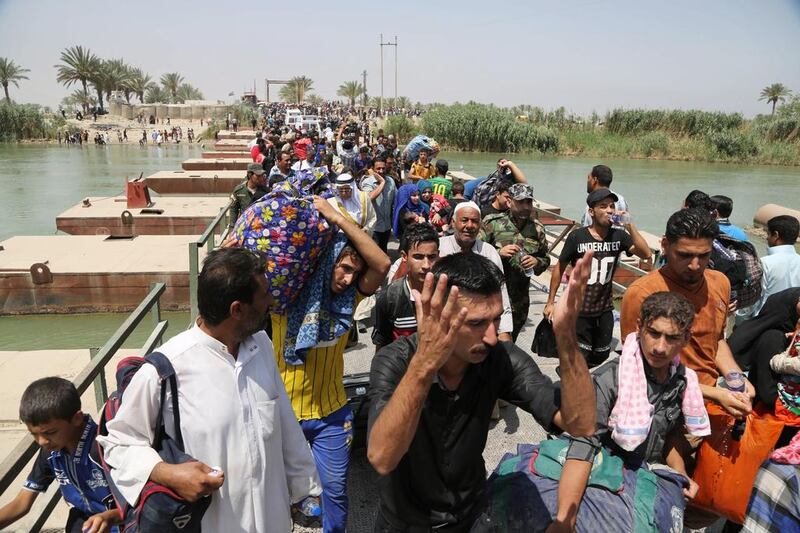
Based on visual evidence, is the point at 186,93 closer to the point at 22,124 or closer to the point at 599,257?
the point at 22,124

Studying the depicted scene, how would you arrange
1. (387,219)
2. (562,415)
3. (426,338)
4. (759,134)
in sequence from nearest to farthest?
1. (426,338)
2. (562,415)
3. (387,219)
4. (759,134)

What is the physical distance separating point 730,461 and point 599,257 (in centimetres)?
164

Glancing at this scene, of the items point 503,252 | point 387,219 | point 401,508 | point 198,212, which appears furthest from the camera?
point 198,212

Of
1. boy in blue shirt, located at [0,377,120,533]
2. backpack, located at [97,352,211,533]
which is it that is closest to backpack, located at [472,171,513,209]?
boy in blue shirt, located at [0,377,120,533]

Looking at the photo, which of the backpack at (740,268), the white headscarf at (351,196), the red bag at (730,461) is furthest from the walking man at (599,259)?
the white headscarf at (351,196)

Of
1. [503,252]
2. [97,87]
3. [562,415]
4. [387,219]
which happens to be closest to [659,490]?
[562,415]

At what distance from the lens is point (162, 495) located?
5.20 feet

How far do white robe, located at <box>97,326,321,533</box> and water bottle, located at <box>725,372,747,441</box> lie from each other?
1.92 meters

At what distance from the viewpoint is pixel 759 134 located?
39.3 meters

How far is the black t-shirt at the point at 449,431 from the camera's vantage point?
1748mm

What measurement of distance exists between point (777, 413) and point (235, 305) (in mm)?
2384

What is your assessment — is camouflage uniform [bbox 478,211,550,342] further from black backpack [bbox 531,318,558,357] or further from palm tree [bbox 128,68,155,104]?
palm tree [bbox 128,68,155,104]

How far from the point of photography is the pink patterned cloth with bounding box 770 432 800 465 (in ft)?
7.59

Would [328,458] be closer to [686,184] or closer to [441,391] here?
[441,391]
